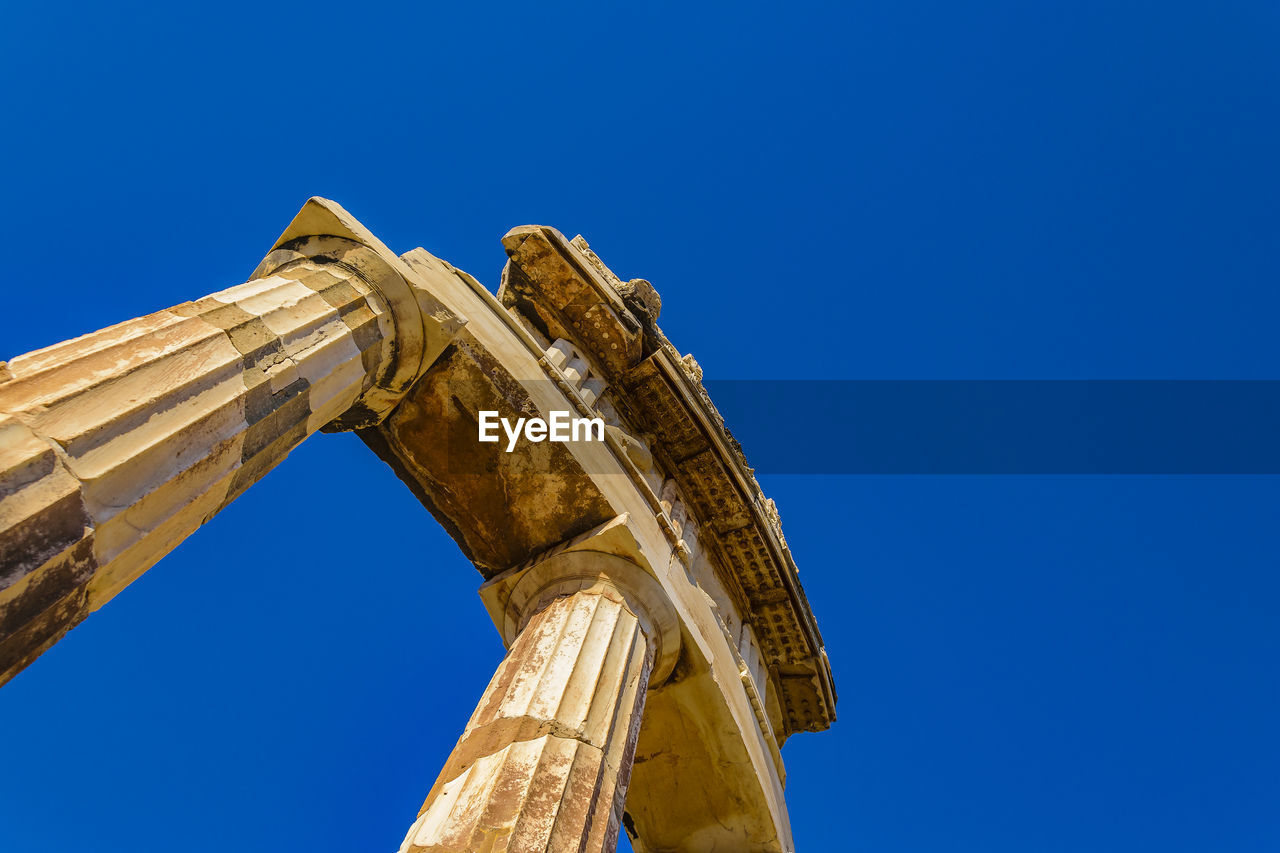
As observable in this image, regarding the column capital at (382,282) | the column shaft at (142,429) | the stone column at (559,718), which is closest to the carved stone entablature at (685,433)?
the column capital at (382,282)

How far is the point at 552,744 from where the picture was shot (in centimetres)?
497

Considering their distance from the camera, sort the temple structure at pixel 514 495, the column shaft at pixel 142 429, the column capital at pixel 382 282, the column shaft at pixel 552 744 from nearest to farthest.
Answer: the column shaft at pixel 142 429 → the temple structure at pixel 514 495 → the column shaft at pixel 552 744 → the column capital at pixel 382 282

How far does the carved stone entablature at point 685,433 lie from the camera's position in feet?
28.8

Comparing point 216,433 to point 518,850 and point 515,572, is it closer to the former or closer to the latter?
point 518,850

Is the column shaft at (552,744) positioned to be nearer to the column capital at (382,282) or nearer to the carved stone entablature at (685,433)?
the column capital at (382,282)

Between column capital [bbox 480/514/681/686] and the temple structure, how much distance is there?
0.9 inches

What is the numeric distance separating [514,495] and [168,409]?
3.44 metres

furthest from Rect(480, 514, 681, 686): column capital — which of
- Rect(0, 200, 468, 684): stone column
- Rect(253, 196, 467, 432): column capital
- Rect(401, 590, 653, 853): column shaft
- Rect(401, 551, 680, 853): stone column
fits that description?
Rect(0, 200, 468, 684): stone column

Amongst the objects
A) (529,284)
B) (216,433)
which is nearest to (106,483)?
(216,433)

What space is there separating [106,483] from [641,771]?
19.8ft

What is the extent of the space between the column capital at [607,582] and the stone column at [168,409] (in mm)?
2144

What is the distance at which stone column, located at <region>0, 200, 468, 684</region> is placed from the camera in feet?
10.9

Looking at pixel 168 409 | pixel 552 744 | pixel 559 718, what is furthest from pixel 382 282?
pixel 552 744

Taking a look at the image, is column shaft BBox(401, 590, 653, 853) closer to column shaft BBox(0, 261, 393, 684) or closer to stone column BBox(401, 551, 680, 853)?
stone column BBox(401, 551, 680, 853)
